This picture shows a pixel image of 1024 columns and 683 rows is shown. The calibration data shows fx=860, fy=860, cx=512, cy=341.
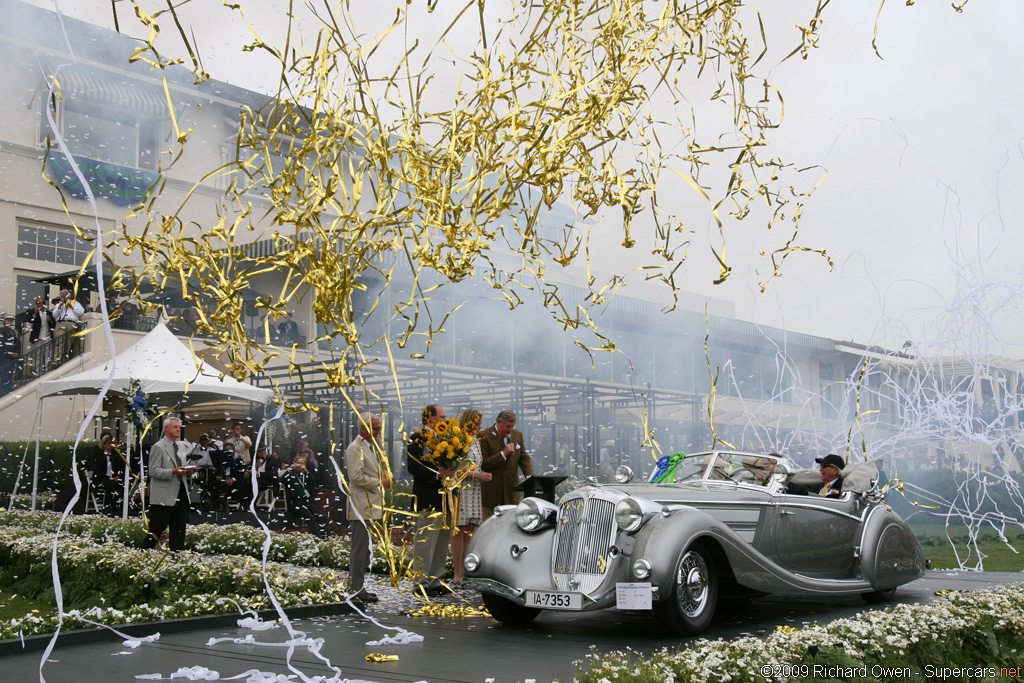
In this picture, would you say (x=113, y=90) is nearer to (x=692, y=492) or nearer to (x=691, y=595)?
(x=692, y=492)

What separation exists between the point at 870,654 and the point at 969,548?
25.6 feet

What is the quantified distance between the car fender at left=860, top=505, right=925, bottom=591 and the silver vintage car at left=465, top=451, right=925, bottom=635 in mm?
11

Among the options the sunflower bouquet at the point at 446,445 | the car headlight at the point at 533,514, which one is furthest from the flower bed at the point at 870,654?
the sunflower bouquet at the point at 446,445

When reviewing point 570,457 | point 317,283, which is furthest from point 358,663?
point 570,457

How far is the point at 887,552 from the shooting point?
266 inches

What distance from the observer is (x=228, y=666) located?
4352 millimetres

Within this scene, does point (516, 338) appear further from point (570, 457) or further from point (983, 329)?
point (983, 329)

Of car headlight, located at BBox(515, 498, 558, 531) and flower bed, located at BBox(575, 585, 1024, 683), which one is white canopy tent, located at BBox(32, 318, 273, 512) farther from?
flower bed, located at BBox(575, 585, 1024, 683)

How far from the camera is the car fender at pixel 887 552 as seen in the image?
21.7ft

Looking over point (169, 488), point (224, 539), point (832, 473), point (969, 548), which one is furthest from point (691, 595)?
point (969, 548)

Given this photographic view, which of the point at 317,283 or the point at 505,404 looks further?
the point at 505,404

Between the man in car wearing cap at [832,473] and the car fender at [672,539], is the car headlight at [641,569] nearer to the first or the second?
the car fender at [672,539]

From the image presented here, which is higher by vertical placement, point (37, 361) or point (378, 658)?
point (37, 361)

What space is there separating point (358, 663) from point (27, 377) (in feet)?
45.4
